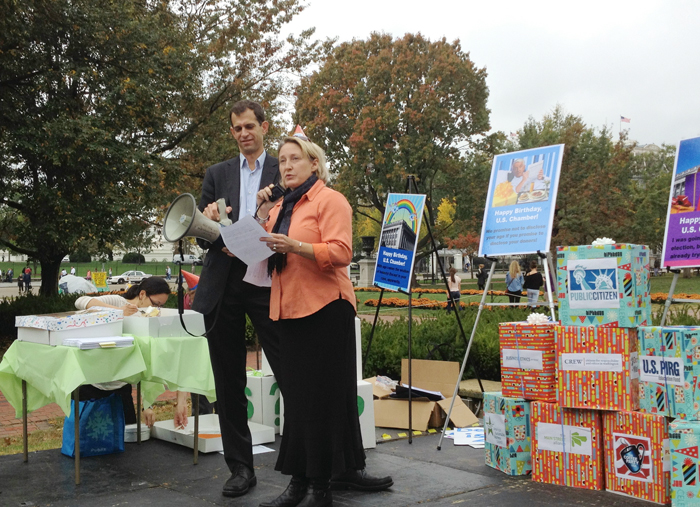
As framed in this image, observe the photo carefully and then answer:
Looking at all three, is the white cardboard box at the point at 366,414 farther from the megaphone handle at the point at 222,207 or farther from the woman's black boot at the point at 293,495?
the megaphone handle at the point at 222,207

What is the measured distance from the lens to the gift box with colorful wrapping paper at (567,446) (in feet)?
13.0

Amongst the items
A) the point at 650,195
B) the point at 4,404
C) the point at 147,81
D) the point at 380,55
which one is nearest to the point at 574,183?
→ the point at 650,195

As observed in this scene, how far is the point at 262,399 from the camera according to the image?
17.6ft

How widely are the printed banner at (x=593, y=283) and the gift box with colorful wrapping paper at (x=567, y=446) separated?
666 millimetres

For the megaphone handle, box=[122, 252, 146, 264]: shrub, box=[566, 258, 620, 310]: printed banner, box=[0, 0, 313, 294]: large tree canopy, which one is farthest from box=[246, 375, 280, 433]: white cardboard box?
box=[122, 252, 146, 264]: shrub

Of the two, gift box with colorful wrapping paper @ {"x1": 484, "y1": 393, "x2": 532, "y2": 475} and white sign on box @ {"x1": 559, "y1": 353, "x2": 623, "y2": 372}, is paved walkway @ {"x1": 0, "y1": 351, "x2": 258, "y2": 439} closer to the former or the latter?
gift box with colorful wrapping paper @ {"x1": 484, "y1": 393, "x2": 532, "y2": 475}

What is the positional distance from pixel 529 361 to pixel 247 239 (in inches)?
86.9

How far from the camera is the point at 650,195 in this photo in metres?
39.3

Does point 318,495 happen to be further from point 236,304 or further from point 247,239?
point 247,239

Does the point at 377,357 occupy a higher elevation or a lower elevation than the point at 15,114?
lower

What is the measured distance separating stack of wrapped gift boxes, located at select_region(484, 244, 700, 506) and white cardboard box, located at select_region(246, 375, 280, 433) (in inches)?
74.8

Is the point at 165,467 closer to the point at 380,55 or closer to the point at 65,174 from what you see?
the point at 65,174

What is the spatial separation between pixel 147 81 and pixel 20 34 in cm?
231

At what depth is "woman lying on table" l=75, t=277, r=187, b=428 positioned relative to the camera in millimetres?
4855
